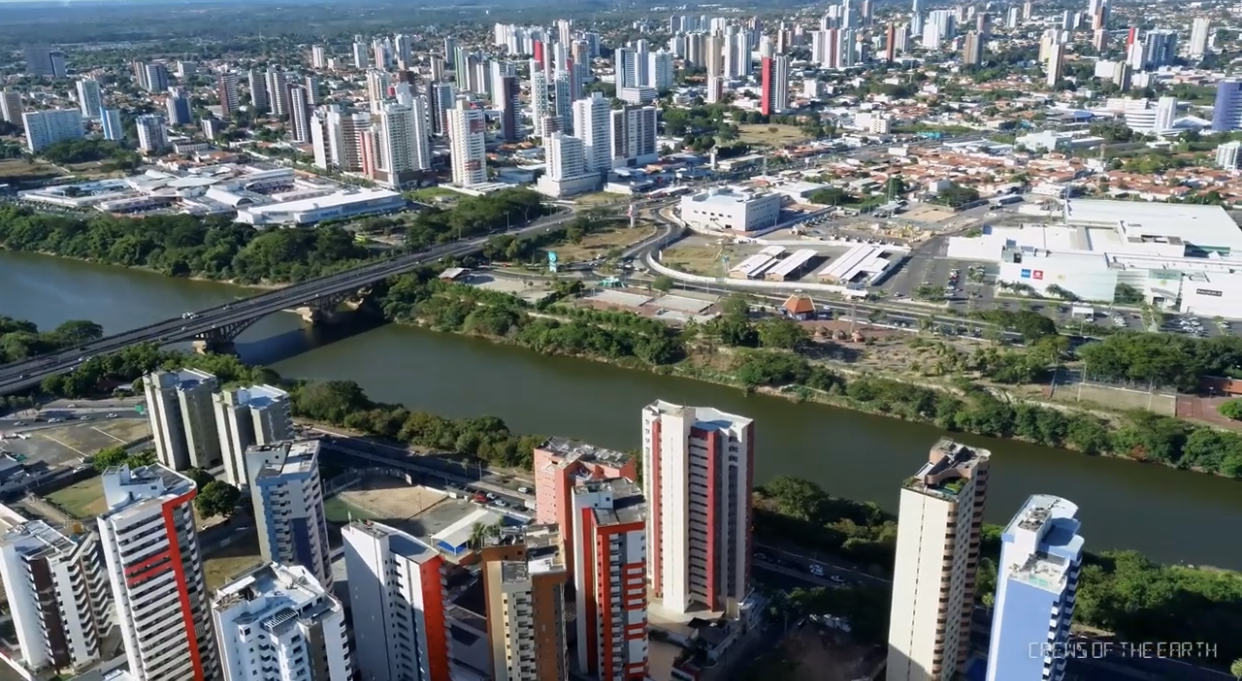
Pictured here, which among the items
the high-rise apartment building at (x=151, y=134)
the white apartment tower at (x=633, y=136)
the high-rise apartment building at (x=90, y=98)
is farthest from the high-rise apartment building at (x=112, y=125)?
the white apartment tower at (x=633, y=136)

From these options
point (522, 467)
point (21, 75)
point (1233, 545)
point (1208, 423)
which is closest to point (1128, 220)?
point (1208, 423)

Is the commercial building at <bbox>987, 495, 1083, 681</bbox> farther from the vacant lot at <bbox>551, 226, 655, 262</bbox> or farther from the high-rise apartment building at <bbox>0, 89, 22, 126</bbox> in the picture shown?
the high-rise apartment building at <bbox>0, 89, 22, 126</bbox>

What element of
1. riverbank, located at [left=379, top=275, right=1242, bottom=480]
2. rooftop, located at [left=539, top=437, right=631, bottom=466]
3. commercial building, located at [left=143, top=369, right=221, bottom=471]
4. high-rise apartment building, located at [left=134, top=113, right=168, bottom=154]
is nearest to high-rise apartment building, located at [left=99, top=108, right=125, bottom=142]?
high-rise apartment building, located at [left=134, top=113, right=168, bottom=154]

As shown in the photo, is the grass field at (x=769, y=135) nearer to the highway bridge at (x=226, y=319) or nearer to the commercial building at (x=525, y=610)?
the highway bridge at (x=226, y=319)

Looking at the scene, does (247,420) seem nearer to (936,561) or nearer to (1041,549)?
(936,561)

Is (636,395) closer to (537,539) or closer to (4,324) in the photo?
(537,539)

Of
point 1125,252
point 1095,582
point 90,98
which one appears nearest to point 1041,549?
point 1095,582
